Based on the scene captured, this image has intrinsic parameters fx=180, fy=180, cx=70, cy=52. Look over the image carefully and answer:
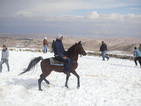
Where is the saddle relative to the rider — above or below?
below

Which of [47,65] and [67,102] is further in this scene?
[47,65]

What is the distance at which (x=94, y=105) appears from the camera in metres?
6.46

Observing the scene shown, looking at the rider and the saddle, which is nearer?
the rider

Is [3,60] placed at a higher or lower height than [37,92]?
higher

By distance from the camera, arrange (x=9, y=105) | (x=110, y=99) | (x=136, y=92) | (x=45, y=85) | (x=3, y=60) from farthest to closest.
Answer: (x=3, y=60)
(x=45, y=85)
(x=136, y=92)
(x=110, y=99)
(x=9, y=105)

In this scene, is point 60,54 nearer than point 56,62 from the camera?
Yes

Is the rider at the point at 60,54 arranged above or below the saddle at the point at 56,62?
above

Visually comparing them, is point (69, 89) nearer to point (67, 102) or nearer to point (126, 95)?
point (67, 102)

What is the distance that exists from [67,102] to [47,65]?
189cm

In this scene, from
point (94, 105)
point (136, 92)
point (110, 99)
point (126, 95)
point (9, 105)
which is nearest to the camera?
point (9, 105)

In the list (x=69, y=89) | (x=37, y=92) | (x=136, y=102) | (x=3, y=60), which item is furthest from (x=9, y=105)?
(x=3, y=60)

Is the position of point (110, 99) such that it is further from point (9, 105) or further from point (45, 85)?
point (9, 105)

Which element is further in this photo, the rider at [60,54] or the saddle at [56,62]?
the saddle at [56,62]

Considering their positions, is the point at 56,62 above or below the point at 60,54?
below
